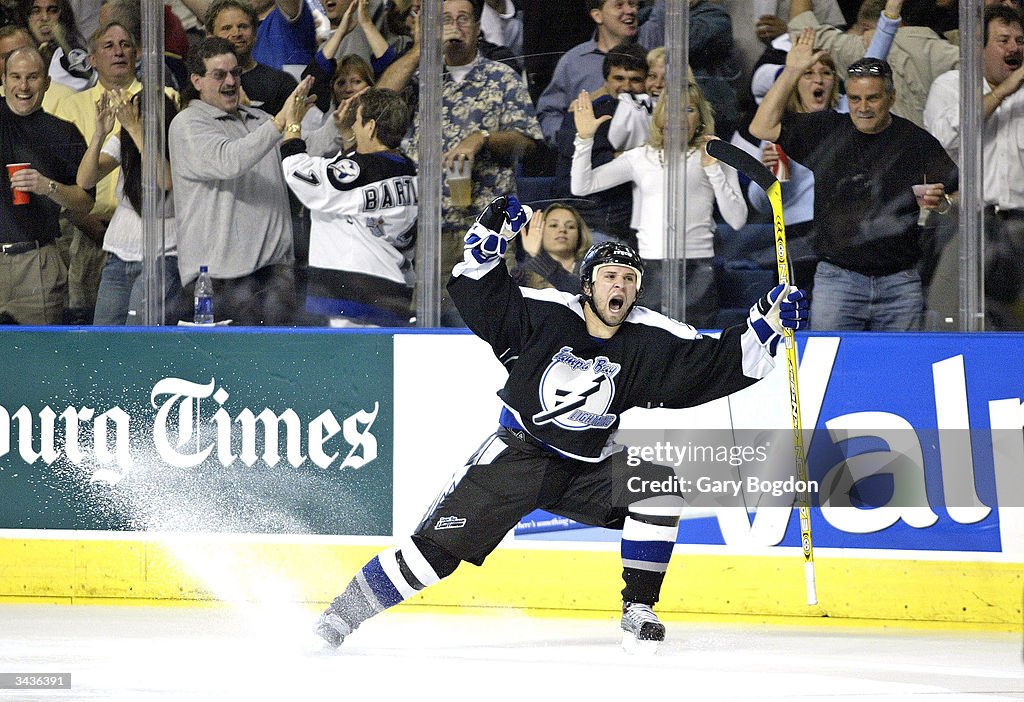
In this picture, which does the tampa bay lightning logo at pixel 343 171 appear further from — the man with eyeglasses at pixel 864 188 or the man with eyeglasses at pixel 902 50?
the man with eyeglasses at pixel 902 50

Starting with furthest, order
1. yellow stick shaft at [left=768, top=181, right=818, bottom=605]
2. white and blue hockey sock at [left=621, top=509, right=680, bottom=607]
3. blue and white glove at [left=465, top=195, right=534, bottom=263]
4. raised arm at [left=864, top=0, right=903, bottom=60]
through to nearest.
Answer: raised arm at [left=864, top=0, right=903, bottom=60], yellow stick shaft at [left=768, top=181, right=818, bottom=605], white and blue hockey sock at [left=621, top=509, right=680, bottom=607], blue and white glove at [left=465, top=195, right=534, bottom=263]

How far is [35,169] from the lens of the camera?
5.27 metres

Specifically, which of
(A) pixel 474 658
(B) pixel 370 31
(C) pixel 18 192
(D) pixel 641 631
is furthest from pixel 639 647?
(C) pixel 18 192

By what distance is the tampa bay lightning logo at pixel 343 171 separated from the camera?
517 centimetres

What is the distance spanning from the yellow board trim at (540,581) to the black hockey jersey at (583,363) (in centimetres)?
70

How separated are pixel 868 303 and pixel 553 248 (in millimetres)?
1159

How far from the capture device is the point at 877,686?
3434 mm

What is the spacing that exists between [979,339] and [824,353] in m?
0.48

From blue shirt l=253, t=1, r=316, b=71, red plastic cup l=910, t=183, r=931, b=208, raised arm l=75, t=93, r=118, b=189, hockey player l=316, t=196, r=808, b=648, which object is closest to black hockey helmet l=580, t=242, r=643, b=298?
hockey player l=316, t=196, r=808, b=648

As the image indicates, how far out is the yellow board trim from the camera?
14.2ft

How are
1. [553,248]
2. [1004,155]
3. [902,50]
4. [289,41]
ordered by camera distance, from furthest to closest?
[289,41], [553,248], [902,50], [1004,155]

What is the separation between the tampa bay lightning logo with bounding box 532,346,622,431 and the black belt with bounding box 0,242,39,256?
2.38 metres

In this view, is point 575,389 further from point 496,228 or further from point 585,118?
point 585,118

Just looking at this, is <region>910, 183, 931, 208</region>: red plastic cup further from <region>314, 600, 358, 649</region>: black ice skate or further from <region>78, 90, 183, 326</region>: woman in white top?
<region>78, 90, 183, 326</region>: woman in white top
